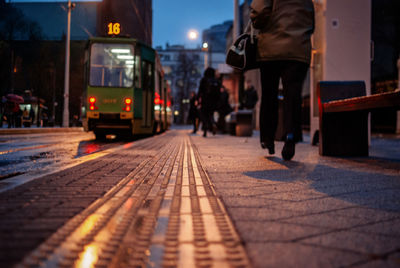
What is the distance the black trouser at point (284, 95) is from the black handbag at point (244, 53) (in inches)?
6.8

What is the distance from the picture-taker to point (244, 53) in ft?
15.0

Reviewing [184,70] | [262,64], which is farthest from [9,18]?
[184,70]

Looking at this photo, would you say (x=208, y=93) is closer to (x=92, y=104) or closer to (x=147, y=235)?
(x=92, y=104)

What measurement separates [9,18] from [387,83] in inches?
724

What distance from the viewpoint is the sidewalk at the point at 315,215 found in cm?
130

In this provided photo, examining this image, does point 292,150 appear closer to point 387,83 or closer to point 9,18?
point 387,83

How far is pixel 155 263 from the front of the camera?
46.8 inches

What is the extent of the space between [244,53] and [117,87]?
286 inches

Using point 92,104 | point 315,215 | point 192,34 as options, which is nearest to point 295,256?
point 315,215

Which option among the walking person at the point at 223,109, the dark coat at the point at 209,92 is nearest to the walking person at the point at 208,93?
the dark coat at the point at 209,92

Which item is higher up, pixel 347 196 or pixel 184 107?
pixel 184 107

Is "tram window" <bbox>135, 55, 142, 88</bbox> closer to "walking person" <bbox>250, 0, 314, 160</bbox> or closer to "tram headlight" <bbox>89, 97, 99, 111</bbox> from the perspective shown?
"tram headlight" <bbox>89, 97, 99, 111</bbox>

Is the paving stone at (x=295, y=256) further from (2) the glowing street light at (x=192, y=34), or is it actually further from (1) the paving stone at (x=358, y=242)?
(2) the glowing street light at (x=192, y=34)

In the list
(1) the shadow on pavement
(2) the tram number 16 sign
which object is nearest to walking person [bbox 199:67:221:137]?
(2) the tram number 16 sign
